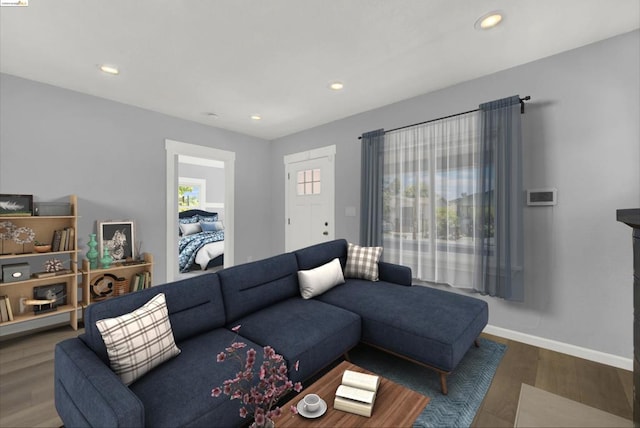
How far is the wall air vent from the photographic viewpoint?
2.41 m

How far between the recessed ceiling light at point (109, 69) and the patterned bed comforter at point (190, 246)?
10.6ft

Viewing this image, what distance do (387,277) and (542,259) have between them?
4.56 feet

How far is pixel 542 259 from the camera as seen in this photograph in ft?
8.16

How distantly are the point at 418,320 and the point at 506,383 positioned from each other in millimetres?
773

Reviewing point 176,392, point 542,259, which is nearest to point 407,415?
point 176,392

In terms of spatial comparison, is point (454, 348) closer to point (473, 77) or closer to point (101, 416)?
point (101, 416)

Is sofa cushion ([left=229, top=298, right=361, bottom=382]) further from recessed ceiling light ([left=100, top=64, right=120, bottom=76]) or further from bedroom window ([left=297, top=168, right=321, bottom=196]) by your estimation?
recessed ceiling light ([left=100, top=64, right=120, bottom=76])

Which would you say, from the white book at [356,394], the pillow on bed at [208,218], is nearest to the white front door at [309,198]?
the pillow on bed at [208,218]

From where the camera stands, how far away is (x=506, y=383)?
6.52ft

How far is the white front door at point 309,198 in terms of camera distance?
4.25 m

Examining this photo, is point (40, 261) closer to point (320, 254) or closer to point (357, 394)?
point (320, 254)

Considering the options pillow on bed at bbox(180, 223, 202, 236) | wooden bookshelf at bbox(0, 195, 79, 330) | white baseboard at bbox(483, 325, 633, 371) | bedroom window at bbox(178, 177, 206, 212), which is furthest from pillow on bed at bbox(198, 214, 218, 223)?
white baseboard at bbox(483, 325, 633, 371)

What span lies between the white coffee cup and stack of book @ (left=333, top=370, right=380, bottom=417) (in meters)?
0.09

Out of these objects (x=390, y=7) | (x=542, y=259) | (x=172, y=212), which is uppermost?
(x=390, y=7)
